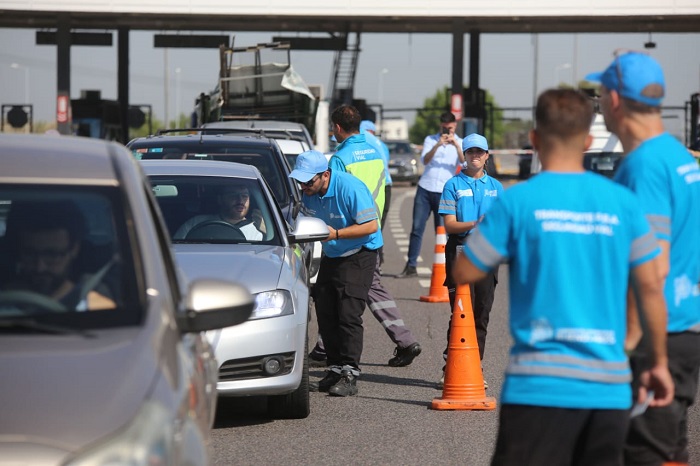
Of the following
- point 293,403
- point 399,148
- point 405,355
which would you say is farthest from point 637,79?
point 399,148

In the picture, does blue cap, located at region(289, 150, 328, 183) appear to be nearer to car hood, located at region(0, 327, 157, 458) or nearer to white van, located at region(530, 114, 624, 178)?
car hood, located at region(0, 327, 157, 458)

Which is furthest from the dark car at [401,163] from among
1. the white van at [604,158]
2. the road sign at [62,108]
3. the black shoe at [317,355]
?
the black shoe at [317,355]

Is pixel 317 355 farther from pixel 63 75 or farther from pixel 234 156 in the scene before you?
pixel 63 75

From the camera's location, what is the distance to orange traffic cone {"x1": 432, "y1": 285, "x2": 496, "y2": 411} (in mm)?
8859

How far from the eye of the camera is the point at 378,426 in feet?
27.3

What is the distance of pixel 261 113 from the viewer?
28.4 m

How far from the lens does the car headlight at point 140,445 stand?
3549 millimetres

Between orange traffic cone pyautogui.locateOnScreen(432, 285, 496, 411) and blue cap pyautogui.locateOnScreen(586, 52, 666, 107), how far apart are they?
4.24 meters

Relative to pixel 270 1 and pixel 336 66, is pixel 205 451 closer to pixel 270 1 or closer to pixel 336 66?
pixel 270 1

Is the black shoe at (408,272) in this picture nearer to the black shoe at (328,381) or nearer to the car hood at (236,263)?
the black shoe at (328,381)

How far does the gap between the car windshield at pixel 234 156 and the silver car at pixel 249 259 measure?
228 centimetres

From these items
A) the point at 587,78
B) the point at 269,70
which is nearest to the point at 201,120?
the point at 269,70

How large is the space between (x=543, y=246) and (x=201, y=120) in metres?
26.0

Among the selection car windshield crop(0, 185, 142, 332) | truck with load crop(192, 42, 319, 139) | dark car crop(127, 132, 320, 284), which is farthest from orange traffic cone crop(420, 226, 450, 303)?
truck with load crop(192, 42, 319, 139)
